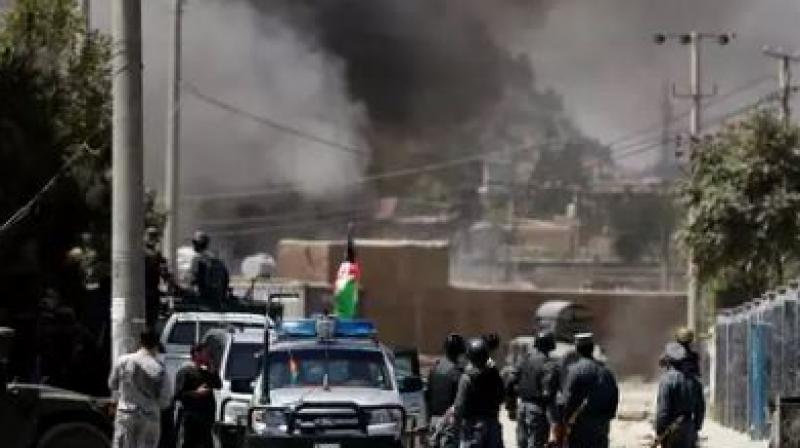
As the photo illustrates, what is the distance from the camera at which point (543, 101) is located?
64.4 metres

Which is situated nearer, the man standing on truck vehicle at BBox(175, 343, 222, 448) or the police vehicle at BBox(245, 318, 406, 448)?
the police vehicle at BBox(245, 318, 406, 448)

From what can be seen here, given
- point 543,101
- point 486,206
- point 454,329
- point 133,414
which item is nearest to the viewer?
point 133,414

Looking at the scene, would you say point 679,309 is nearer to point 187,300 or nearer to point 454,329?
point 454,329

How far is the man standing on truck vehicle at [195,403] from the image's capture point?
1648 cm

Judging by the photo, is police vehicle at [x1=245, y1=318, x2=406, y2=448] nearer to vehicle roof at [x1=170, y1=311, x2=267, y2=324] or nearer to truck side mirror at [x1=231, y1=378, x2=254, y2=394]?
truck side mirror at [x1=231, y1=378, x2=254, y2=394]

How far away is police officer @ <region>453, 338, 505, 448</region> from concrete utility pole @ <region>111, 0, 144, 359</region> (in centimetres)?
347

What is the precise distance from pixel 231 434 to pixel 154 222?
13326 mm

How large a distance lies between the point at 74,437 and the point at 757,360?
1086 cm

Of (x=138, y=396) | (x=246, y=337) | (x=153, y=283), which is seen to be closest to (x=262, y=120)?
(x=153, y=283)

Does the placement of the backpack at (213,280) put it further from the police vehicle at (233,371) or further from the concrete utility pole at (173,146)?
the concrete utility pole at (173,146)

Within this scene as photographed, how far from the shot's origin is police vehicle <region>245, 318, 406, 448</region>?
15859 millimetres

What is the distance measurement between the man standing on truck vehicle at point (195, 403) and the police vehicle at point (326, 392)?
19.0 inches

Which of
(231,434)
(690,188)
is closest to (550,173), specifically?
(690,188)

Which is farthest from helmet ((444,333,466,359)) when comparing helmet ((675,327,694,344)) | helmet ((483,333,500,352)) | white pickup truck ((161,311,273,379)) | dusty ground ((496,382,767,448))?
dusty ground ((496,382,767,448))
